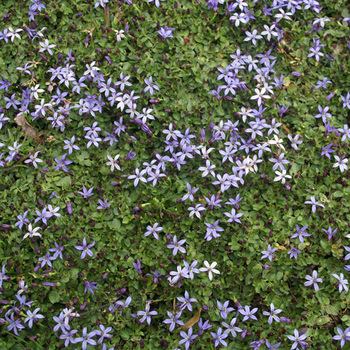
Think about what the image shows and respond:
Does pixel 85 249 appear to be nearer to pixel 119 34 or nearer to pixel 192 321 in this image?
pixel 192 321

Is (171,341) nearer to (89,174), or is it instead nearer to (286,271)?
(286,271)

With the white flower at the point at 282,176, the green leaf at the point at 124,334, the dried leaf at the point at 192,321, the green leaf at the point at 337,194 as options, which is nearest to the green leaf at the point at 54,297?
the green leaf at the point at 124,334

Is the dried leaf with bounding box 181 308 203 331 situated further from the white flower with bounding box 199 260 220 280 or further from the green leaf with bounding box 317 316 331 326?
the green leaf with bounding box 317 316 331 326

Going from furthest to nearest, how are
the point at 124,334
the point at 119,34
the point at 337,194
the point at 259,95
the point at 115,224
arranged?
the point at 119,34
the point at 259,95
the point at 337,194
the point at 115,224
the point at 124,334

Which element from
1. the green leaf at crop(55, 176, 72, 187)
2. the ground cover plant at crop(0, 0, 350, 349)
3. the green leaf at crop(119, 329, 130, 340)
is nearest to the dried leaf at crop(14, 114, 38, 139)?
the ground cover plant at crop(0, 0, 350, 349)

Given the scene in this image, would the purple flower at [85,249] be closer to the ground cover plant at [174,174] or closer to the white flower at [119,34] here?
the ground cover plant at [174,174]

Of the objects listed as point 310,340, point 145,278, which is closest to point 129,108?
point 145,278

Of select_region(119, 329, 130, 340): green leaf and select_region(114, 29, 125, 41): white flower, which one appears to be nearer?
select_region(119, 329, 130, 340): green leaf

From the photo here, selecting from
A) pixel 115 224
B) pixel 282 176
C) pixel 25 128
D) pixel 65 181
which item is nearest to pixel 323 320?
pixel 282 176
